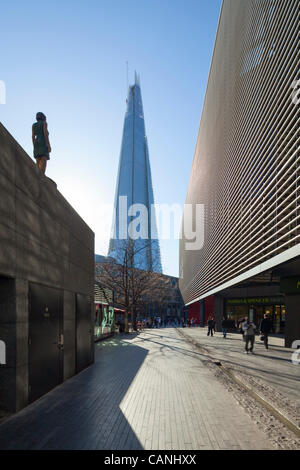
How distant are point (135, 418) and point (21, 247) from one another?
3.80 meters

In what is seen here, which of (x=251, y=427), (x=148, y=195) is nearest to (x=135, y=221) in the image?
(x=148, y=195)

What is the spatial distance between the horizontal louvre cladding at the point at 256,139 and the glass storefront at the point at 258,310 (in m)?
3.34

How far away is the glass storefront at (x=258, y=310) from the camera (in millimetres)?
30156

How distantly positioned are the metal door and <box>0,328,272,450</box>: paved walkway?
1.04 feet

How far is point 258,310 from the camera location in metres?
31.7

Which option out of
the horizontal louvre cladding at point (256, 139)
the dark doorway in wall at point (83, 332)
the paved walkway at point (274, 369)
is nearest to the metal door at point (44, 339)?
the dark doorway in wall at point (83, 332)

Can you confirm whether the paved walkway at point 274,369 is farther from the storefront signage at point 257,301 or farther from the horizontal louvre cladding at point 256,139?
the storefront signage at point 257,301

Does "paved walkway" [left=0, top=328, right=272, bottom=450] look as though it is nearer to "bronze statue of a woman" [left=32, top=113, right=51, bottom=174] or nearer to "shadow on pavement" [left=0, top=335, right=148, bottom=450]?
"shadow on pavement" [left=0, top=335, right=148, bottom=450]

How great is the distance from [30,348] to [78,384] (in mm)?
2708

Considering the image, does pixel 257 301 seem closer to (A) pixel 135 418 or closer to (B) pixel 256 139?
(B) pixel 256 139

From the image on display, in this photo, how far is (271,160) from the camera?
53.2ft

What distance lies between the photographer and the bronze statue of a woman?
899 centimetres

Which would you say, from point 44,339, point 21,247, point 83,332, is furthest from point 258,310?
point 21,247

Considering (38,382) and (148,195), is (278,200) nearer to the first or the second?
(38,382)
